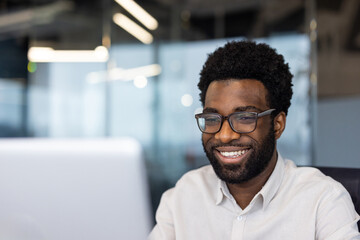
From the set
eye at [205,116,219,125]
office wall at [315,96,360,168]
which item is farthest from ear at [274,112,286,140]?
office wall at [315,96,360,168]

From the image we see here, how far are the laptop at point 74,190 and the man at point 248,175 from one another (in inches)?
26.8

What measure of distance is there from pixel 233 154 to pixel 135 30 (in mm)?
3656

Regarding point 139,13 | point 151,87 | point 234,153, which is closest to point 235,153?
point 234,153

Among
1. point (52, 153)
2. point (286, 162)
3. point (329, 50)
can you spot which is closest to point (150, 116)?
point (329, 50)

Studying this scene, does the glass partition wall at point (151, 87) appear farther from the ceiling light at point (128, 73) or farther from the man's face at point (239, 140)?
the man's face at point (239, 140)

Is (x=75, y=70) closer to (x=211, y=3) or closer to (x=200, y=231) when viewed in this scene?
(x=211, y=3)

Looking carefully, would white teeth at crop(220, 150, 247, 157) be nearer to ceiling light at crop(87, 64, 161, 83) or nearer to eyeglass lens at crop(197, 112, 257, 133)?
eyeglass lens at crop(197, 112, 257, 133)

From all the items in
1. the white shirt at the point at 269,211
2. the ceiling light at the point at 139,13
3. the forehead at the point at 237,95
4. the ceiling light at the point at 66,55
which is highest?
the ceiling light at the point at 139,13

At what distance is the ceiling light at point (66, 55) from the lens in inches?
183

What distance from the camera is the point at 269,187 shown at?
123 centimetres

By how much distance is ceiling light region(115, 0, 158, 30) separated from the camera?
468 centimetres

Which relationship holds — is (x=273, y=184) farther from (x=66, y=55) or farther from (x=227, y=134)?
(x=66, y=55)

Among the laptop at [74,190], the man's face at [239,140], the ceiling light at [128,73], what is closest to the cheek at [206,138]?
the man's face at [239,140]

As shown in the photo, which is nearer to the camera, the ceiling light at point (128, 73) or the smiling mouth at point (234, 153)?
the smiling mouth at point (234, 153)
